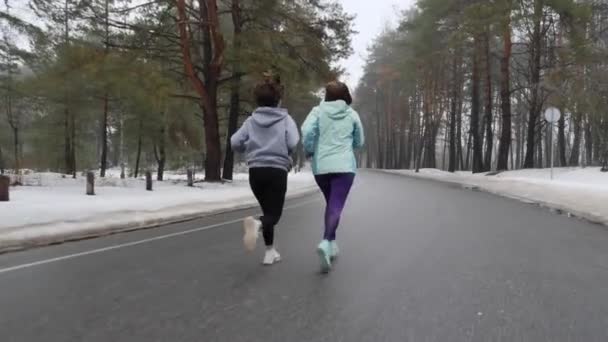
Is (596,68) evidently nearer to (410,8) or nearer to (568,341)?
(568,341)

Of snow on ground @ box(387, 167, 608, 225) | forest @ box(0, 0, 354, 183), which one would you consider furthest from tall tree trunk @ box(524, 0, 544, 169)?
forest @ box(0, 0, 354, 183)

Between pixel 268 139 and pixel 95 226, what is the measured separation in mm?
4078

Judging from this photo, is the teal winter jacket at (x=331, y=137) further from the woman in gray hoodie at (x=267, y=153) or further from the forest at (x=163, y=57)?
the forest at (x=163, y=57)

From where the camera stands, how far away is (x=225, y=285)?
388 cm

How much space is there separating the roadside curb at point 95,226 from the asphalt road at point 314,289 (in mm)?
355

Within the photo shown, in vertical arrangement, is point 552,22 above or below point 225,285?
above

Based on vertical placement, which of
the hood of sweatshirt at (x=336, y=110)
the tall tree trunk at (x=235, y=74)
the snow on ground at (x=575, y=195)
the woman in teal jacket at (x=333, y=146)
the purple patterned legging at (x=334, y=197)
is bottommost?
the snow on ground at (x=575, y=195)

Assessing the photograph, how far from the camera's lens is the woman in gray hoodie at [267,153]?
178 inches

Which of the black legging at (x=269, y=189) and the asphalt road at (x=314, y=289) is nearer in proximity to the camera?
the asphalt road at (x=314, y=289)

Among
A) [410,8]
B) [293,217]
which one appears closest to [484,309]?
[293,217]

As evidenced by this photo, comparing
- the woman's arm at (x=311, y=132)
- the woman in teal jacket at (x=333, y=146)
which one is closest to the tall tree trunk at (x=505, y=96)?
the woman in teal jacket at (x=333, y=146)

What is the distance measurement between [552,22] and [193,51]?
59.9ft

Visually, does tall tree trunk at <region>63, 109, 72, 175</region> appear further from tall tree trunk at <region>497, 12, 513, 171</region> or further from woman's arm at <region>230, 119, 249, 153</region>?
tall tree trunk at <region>497, 12, 513, 171</region>

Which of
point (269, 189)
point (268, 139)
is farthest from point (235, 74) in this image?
point (269, 189)
